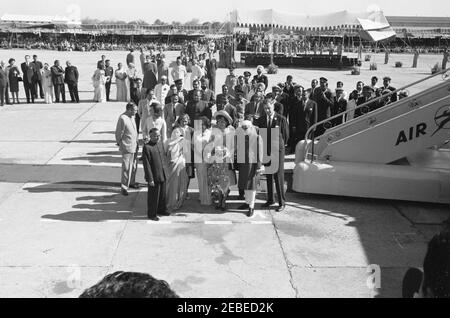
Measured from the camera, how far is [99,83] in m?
18.9

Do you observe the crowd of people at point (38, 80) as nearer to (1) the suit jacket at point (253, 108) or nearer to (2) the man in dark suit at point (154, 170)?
(1) the suit jacket at point (253, 108)

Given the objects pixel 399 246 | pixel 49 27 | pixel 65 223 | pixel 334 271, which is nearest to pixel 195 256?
pixel 334 271

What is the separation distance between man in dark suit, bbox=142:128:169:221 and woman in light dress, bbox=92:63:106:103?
11782 millimetres

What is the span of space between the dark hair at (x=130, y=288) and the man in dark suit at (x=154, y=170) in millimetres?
5627

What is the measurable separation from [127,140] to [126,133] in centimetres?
13

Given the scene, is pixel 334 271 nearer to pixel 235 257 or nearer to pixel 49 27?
pixel 235 257

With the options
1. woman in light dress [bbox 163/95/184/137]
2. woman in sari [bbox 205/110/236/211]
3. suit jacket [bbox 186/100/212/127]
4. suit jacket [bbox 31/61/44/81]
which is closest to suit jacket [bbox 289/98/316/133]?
suit jacket [bbox 186/100/212/127]

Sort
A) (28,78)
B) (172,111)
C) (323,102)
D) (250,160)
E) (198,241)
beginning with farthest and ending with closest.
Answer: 1. (28,78)
2. (323,102)
3. (172,111)
4. (250,160)
5. (198,241)

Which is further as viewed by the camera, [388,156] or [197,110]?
[197,110]

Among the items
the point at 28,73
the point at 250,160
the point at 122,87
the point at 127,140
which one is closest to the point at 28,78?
the point at 28,73

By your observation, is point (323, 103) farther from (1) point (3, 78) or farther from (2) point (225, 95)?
(1) point (3, 78)

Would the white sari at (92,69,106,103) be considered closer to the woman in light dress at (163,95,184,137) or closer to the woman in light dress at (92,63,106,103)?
the woman in light dress at (92,63,106,103)

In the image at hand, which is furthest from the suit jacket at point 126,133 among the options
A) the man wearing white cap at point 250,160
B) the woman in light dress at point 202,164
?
the man wearing white cap at point 250,160

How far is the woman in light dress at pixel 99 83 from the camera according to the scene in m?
18.9
